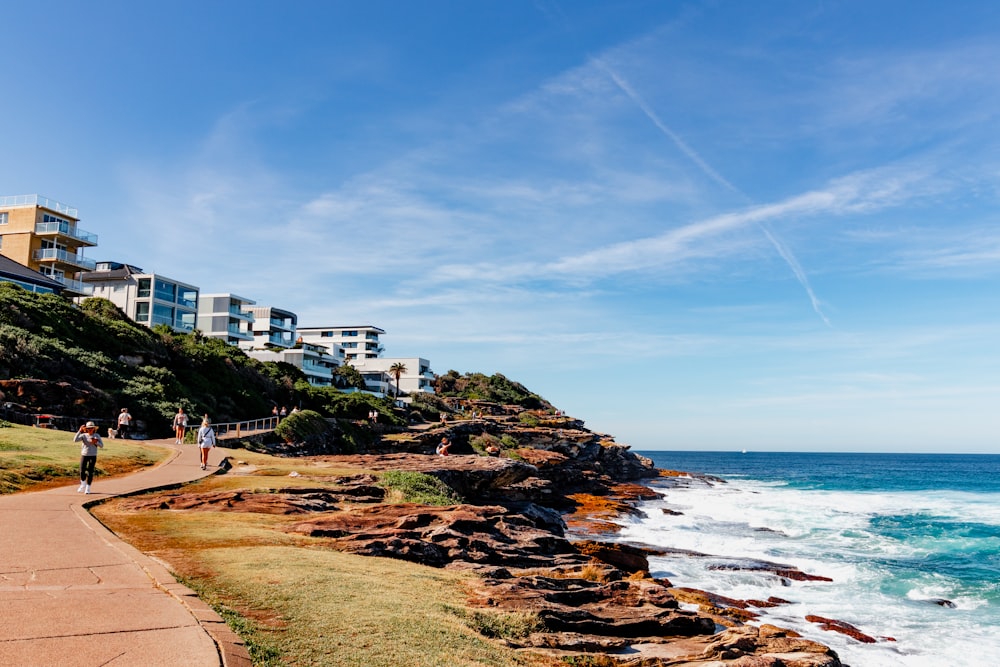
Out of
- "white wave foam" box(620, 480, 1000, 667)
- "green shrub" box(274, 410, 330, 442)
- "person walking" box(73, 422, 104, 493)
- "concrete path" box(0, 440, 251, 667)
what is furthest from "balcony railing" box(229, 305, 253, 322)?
"concrete path" box(0, 440, 251, 667)

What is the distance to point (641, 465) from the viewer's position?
96.4 meters

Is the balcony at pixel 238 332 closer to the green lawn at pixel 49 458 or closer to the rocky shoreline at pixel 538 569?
the green lawn at pixel 49 458

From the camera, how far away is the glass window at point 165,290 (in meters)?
83.1

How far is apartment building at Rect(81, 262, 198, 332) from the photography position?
8244cm

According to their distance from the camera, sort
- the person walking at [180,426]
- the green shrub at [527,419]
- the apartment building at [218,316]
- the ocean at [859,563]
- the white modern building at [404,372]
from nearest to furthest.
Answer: the ocean at [859,563] → the person walking at [180,426] → the apartment building at [218,316] → the green shrub at [527,419] → the white modern building at [404,372]

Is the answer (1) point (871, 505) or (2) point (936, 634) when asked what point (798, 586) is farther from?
(1) point (871, 505)

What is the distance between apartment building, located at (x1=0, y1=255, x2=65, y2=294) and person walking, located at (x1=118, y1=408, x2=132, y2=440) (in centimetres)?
3332

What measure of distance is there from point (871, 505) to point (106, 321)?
6804cm

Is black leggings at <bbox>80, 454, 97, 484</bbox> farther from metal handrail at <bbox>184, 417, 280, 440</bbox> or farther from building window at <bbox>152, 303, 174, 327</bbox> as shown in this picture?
building window at <bbox>152, 303, 174, 327</bbox>

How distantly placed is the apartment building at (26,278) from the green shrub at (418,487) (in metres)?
49.8

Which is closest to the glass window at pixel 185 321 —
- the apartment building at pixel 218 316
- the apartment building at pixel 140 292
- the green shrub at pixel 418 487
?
the apartment building at pixel 140 292

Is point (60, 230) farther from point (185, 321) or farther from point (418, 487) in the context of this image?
point (418, 487)

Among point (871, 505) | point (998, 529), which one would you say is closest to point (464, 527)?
point (998, 529)

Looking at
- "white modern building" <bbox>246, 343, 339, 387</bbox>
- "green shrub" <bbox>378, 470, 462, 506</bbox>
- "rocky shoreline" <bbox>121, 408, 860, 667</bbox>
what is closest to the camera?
"rocky shoreline" <bbox>121, 408, 860, 667</bbox>
